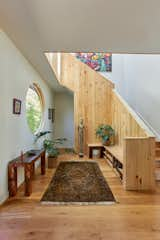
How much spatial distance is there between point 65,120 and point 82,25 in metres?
5.52

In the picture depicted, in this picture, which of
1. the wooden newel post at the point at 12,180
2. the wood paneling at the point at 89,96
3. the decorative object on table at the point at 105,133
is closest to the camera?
the wooden newel post at the point at 12,180

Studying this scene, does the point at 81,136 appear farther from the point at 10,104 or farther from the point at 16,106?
the point at 10,104

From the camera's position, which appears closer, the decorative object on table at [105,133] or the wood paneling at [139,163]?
the wood paneling at [139,163]

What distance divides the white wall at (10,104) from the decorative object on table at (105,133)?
2.89 m

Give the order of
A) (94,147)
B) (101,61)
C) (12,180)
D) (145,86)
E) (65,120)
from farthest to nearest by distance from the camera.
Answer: (65,120)
(101,61)
(94,147)
(145,86)
(12,180)

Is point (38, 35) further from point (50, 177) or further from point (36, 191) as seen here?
point (50, 177)

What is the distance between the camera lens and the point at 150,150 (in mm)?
3371

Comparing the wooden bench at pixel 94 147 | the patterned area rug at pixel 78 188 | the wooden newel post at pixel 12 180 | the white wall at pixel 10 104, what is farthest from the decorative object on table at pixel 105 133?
the wooden newel post at pixel 12 180

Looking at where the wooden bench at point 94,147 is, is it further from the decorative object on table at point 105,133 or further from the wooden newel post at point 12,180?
the wooden newel post at point 12,180

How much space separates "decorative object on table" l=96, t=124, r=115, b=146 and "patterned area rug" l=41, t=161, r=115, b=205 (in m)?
1.54

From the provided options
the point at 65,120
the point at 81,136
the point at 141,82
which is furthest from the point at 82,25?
the point at 65,120

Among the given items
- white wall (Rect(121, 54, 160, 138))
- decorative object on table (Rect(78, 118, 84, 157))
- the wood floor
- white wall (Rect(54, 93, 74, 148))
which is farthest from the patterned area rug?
white wall (Rect(54, 93, 74, 148))

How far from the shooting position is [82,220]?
2283 millimetres

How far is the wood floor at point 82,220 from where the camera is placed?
1987mm
